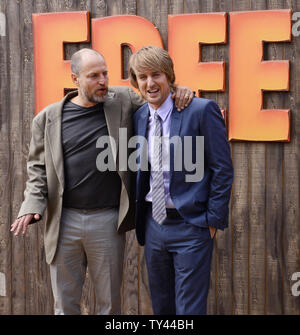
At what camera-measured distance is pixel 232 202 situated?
340 cm

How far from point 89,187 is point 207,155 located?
0.66 m

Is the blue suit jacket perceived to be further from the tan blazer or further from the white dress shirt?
the tan blazer

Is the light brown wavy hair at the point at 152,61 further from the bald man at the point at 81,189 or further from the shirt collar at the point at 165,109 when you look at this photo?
the bald man at the point at 81,189

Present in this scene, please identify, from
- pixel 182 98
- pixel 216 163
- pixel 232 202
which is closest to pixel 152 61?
pixel 182 98

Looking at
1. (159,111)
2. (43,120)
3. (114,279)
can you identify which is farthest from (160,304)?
(43,120)

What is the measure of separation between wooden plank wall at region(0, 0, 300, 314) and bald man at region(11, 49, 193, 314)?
0.95 m

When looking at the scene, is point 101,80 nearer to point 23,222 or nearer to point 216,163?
point 216,163

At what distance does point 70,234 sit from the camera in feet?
8.66

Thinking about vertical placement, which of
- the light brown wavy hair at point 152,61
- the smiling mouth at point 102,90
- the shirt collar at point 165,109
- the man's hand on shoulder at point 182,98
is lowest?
the shirt collar at point 165,109

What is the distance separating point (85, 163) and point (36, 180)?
0.31 m

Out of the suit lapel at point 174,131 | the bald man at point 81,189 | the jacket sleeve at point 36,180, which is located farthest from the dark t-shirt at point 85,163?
the suit lapel at point 174,131

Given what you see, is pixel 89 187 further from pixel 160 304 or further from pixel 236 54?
pixel 236 54

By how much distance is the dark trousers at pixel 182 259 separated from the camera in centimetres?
238

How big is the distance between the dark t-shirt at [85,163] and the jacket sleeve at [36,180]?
14 centimetres
